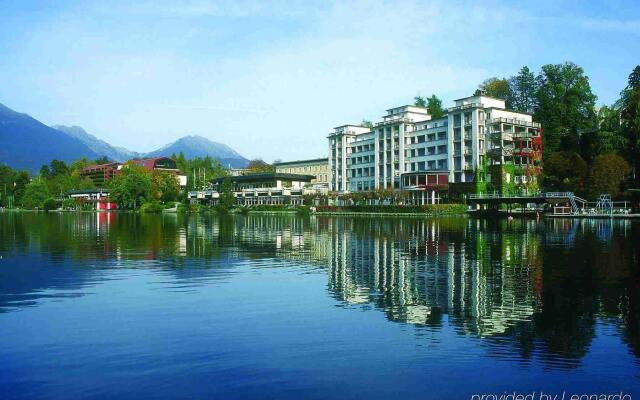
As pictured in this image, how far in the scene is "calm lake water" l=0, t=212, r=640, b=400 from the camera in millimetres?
10164

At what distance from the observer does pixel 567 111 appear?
340ft

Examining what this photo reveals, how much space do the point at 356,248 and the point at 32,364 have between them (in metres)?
24.8

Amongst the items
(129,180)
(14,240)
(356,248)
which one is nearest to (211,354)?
(356,248)

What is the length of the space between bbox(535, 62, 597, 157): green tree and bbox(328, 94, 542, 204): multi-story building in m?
3.15

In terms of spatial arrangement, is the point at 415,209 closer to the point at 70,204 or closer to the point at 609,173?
the point at 609,173

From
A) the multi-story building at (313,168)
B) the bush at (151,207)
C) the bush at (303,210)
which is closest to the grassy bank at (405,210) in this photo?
the bush at (303,210)

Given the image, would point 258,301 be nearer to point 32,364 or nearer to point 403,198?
point 32,364

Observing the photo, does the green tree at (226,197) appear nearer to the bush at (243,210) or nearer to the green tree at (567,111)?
the bush at (243,210)

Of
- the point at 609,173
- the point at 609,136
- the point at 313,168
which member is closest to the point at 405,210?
the point at 609,173

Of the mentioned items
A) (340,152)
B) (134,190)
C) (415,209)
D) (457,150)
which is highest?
(340,152)

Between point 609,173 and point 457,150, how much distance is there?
28.5 m

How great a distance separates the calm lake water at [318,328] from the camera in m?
10.2

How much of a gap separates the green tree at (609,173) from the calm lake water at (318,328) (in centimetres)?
6174

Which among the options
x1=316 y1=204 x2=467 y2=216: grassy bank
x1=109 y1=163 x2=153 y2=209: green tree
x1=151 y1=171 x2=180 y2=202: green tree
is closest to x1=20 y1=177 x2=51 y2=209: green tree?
x1=109 y1=163 x2=153 y2=209: green tree
